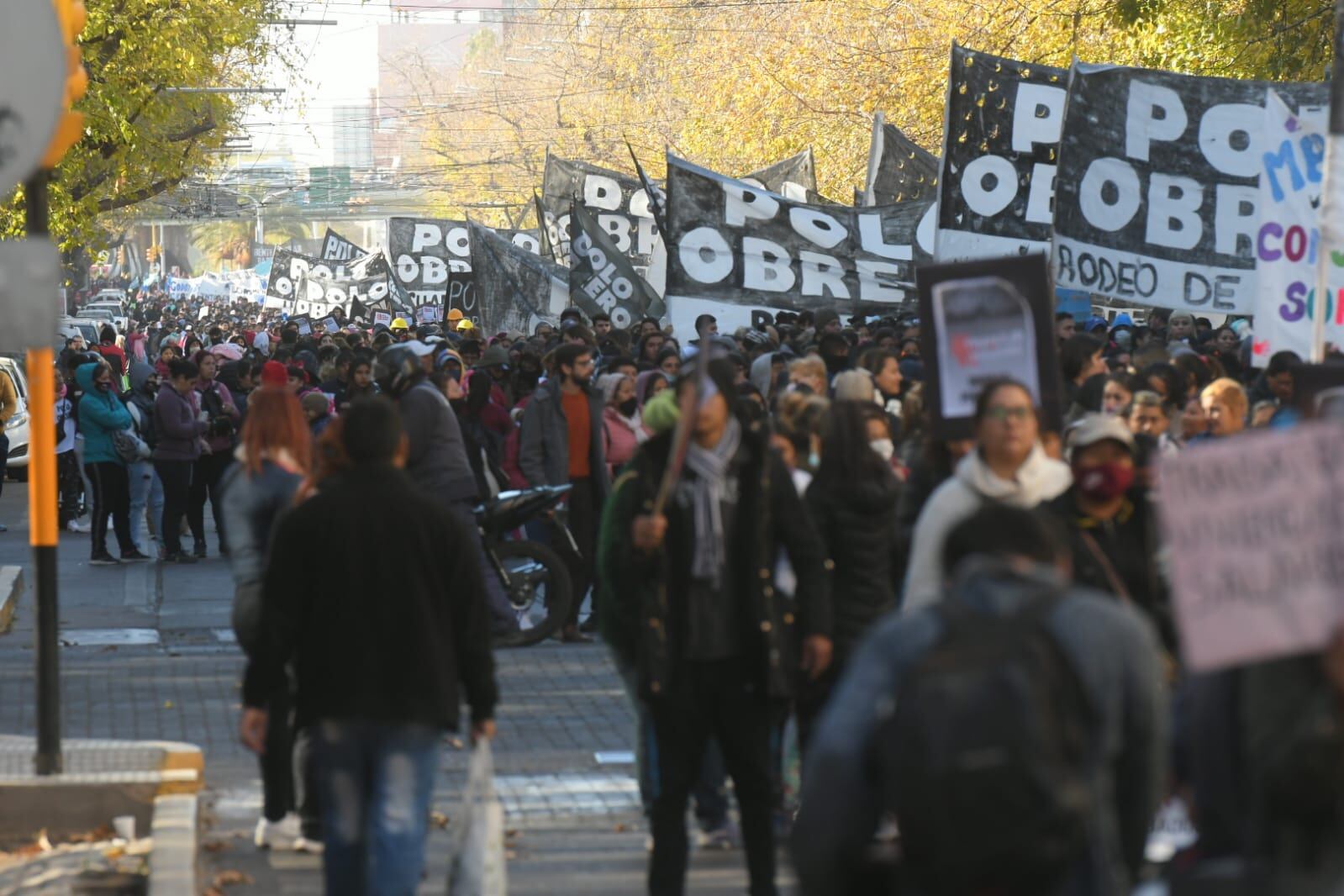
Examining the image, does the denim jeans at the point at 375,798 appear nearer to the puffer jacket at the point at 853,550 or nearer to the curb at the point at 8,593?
the puffer jacket at the point at 853,550

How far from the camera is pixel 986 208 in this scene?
1641cm

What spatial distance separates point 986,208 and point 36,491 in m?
9.99

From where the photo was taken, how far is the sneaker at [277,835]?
25.4 feet

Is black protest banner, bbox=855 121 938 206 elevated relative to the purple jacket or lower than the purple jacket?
elevated

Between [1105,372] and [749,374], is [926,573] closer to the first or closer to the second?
[1105,372]

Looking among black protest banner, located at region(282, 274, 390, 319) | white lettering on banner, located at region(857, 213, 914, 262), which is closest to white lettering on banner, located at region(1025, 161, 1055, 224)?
white lettering on banner, located at region(857, 213, 914, 262)

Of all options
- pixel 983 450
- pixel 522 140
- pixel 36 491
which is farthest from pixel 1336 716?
pixel 522 140

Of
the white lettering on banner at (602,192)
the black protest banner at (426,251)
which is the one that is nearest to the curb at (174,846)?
the white lettering on banner at (602,192)

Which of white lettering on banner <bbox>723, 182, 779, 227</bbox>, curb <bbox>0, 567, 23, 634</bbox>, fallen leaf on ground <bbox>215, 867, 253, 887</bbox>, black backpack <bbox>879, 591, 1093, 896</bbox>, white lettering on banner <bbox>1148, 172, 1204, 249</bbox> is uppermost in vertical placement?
white lettering on banner <bbox>723, 182, 779, 227</bbox>

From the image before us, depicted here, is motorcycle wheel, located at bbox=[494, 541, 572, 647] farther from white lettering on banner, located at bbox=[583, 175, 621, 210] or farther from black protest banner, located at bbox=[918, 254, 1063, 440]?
white lettering on banner, located at bbox=[583, 175, 621, 210]

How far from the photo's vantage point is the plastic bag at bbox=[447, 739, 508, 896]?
558cm

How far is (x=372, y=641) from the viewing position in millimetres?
5566

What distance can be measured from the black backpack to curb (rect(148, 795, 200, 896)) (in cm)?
334

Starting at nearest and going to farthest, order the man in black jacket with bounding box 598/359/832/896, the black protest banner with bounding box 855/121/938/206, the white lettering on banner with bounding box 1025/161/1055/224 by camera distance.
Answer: the man in black jacket with bounding box 598/359/832/896 → the white lettering on banner with bounding box 1025/161/1055/224 → the black protest banner with bounding box 855/121/938/206
